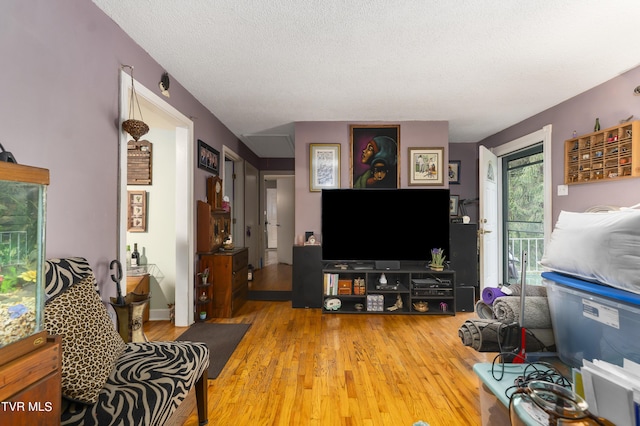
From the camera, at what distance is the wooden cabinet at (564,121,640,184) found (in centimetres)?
252

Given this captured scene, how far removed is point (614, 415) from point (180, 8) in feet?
8.55

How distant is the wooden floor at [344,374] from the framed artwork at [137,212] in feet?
3.77

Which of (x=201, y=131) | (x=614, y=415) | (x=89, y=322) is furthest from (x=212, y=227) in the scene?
(x=614, y=415)

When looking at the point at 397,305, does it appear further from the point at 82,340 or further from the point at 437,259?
the point at 82,340

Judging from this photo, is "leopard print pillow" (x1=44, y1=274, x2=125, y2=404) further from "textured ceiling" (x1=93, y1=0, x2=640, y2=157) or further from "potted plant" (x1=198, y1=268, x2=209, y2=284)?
"potted plant" (x1=198, y1=268, x2=209, y2=284)

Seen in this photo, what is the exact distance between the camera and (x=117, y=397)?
47.7 inches

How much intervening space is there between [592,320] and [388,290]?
2.59 meters

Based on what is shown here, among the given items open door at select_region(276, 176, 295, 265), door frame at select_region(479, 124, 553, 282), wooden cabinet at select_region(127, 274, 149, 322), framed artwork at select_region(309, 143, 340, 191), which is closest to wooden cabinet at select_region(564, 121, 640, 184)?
door frame at select_region(479, 124, 553, 282)

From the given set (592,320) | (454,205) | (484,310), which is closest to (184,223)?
(484,310)

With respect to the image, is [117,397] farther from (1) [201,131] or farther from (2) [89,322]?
(1) [201,131]

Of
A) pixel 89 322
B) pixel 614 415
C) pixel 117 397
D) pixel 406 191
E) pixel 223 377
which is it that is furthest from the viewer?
pixel 406 191

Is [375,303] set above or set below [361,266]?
below

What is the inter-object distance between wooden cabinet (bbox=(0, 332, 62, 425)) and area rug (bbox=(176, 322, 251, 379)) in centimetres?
143

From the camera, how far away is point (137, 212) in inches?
140
